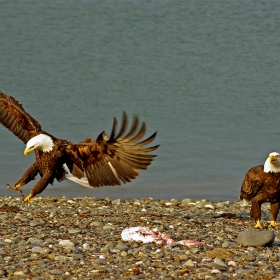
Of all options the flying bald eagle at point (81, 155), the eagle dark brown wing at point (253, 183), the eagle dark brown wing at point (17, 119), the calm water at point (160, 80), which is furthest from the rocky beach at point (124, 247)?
the calm water at point (160, 80)

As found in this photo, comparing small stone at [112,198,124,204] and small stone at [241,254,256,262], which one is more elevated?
small stone at [112,198,124,204]

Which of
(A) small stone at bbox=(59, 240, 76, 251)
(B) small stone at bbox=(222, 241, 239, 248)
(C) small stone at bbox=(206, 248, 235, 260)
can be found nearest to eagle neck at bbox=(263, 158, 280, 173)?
(B) small stone at bbox=(222, 241, 239, 248)

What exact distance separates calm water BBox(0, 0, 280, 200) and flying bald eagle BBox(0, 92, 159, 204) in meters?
3.08

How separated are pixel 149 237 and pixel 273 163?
1878 millimetres

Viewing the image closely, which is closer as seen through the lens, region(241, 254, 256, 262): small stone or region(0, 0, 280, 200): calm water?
region(241, 254, 256, 262): small stone

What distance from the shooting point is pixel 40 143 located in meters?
7.19

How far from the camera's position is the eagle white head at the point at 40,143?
717 centimetres

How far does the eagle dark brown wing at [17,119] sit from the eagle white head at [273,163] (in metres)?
2.28

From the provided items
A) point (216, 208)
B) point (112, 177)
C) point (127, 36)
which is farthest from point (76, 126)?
point (127, 36)

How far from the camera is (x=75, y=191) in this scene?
1076 cm

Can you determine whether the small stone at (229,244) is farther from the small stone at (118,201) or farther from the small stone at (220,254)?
the small stone at (118,201)

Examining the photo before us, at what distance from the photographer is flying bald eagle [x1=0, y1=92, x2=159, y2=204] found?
689 cm

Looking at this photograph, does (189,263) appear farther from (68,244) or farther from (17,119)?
(17,119)

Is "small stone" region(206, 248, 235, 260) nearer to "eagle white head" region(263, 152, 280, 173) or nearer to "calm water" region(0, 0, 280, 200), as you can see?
"eagle white head" region(263, 152, 280, 173)
